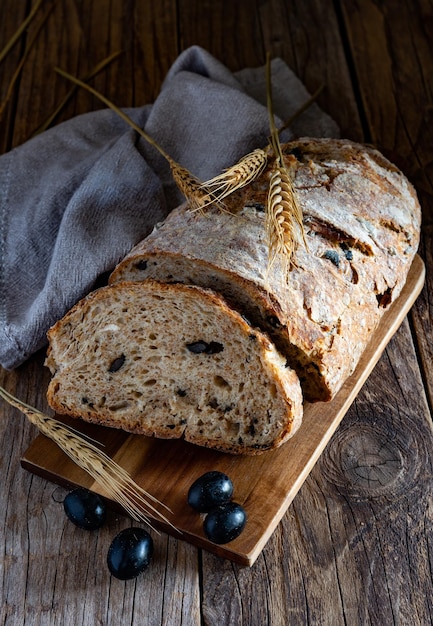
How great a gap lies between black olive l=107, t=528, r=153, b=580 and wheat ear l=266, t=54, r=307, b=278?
2.99ft

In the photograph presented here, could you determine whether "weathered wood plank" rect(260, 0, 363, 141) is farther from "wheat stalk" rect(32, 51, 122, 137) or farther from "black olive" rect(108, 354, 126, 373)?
"black olive" rect(108, 354, 126, 373)

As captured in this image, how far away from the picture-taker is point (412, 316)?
342cm

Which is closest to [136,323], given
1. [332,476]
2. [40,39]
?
[332,476]

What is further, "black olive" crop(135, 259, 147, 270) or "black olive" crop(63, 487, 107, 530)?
"black olive" crop(135, 259, 147, 270)

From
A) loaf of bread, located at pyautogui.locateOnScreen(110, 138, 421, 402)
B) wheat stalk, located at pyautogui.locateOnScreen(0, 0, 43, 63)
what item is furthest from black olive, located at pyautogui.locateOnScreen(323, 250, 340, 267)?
wheat stalk, located at pyautogui.locateOnScreen(0, 0, 43, 63)

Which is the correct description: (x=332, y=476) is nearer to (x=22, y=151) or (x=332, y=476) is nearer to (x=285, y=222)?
(x=285, y=222)

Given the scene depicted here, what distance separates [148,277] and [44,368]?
64 centimetres

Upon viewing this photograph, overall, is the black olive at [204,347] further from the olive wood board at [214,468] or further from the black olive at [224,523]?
the black olive at [224,523]

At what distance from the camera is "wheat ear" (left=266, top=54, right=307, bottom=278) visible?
261cm

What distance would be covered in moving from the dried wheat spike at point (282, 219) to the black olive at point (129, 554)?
0.91m

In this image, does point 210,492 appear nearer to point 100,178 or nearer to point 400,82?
point 100,178

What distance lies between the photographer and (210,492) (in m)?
2.60

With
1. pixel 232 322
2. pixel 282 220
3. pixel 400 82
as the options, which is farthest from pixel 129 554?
pixel 400 82

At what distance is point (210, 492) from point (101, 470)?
0.34 m
